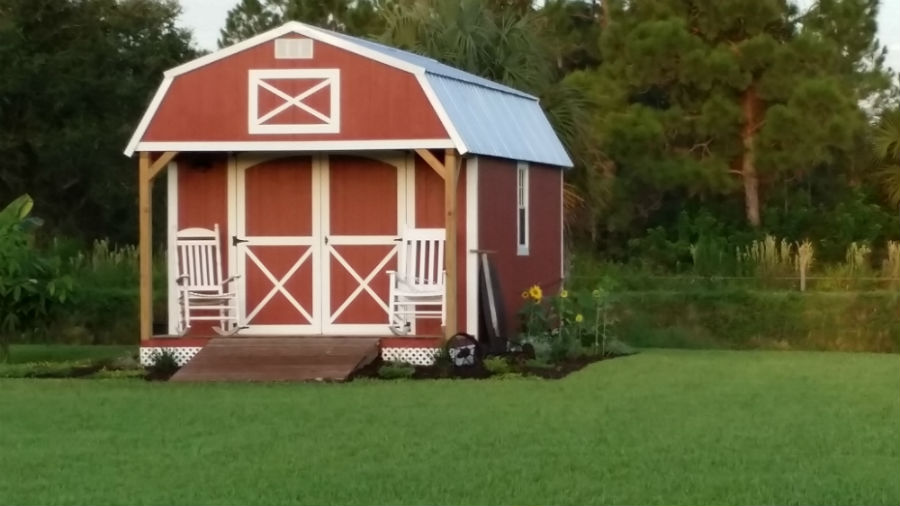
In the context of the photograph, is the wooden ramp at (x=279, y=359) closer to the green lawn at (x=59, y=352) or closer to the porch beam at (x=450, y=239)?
the porch beam at (x=450, y=239)

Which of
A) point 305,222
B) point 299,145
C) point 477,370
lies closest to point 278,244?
point 305,222

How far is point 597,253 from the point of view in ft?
109

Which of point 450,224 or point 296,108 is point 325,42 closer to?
point 296,108

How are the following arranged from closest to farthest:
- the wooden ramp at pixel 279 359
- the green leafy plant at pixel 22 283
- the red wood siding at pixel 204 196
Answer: the wooden ramp at pixel 279 359
the green leafy plant at pixel 22 283
the red wood siding at pixel 204 196

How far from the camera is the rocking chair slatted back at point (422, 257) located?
17.5 metres

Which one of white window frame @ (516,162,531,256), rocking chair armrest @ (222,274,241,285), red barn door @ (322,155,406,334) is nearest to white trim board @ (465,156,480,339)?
red barn door @ (322,155,406,334)

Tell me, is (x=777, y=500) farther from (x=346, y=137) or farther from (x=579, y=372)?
(x=346, y=137)

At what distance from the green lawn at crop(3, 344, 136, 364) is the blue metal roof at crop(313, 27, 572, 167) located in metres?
4.99

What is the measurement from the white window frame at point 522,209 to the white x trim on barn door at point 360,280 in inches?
86.5

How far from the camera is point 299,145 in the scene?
17.2m

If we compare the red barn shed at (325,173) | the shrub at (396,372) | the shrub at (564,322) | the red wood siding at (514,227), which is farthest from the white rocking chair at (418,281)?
the shrub at (564,322)

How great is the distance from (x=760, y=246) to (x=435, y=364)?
10738 millimetres

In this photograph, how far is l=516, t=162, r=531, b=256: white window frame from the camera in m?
19.7

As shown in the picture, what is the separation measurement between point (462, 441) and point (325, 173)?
739 centimetres
